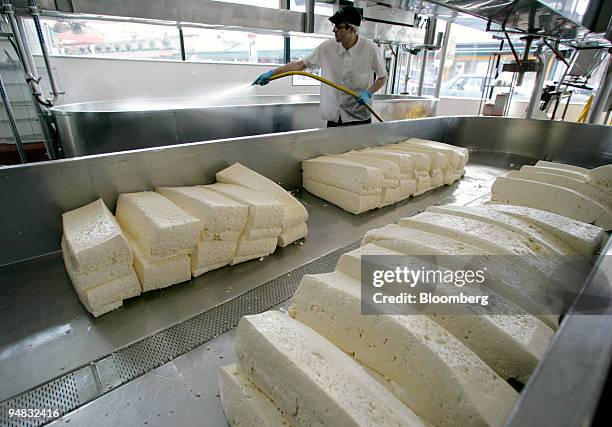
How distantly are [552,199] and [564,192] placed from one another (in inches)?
2.4

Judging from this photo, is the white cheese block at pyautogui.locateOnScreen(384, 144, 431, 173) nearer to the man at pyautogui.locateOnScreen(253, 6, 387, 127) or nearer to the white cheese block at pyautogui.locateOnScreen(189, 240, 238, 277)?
the man at pyautogui.locateOnScreen(253, 6, 387, 127)

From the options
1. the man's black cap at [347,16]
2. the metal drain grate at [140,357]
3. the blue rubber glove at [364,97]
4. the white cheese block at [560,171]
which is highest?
the man's black cap at [347,16]

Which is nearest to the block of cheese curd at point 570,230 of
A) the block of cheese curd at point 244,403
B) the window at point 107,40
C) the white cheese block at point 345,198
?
the white cheese block at point 345,198

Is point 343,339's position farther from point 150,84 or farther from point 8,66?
point 150,84

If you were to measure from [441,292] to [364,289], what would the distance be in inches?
7.8

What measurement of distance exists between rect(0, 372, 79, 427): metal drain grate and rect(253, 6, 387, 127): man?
2553 millimetres

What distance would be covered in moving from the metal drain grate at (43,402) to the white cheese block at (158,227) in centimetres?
45

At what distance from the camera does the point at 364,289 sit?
848 mm

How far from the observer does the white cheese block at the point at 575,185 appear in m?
1.76

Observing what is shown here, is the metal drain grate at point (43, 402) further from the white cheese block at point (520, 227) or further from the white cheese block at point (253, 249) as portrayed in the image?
the white cheese block at point (520, 227)

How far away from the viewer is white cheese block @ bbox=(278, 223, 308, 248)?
1.56 m

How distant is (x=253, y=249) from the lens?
1.46 metres

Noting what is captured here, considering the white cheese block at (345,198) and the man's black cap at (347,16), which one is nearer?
the white cheese block at (345,198)

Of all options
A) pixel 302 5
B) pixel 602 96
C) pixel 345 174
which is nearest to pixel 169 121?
pixel 302 5
